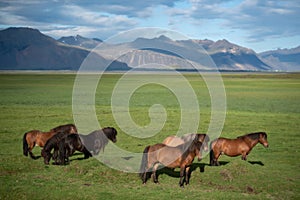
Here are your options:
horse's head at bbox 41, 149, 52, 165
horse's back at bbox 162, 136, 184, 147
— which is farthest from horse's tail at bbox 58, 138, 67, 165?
horse's back at bbox 162, 136, 184, 147

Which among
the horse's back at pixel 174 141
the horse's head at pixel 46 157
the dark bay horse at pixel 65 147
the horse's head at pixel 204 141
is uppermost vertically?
the horse's head at pixel 204 141

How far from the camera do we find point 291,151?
51.4ft

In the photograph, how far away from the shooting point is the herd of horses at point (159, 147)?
32.7ft

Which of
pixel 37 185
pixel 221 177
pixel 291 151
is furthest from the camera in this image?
pixel 291 151

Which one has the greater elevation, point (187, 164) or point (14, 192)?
point (187, 164)

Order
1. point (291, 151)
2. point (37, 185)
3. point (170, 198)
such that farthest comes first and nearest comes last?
1. point (291, 151)
2. point (37, 185)
3. point (170, 198)

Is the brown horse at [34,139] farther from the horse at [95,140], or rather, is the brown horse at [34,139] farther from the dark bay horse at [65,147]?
the horse at [95,140]

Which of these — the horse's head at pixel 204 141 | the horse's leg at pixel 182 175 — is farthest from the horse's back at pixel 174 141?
the horse's leg at pixel 182 175

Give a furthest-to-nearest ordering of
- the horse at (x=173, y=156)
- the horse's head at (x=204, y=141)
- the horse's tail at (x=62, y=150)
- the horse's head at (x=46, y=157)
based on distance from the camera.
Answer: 1. the horse's head at (x=46, y=157)
2. the horse's tail at (x=62, y=150)
3. the horse's head at (x=204, y=141)
4. the horse at (x=173, y=156)

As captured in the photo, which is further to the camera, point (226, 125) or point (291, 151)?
point (226, 125)

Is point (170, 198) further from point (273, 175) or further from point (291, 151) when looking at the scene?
point (291, 151)

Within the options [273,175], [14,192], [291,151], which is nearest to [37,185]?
[14,192]

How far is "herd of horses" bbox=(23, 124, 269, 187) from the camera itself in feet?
32.7

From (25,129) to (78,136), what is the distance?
1009 centimetres
